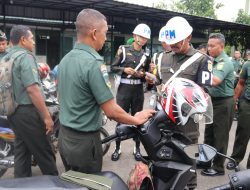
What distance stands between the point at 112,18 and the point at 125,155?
15664mm

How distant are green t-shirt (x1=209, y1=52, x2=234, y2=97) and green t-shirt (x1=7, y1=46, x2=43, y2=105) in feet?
7.39

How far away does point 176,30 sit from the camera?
3.17 meters

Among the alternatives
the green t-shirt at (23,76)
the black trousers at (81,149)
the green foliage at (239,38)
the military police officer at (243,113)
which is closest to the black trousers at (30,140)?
the green t-shirt at (23,76)

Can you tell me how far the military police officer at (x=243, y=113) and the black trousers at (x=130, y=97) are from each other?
144 centimetres

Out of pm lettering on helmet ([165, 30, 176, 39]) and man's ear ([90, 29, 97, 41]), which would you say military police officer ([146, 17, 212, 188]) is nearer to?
pm lettering on helmet ([165, 30, 176, 39])

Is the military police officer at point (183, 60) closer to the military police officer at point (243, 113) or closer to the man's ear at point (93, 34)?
the man's ear at point (93, 34)

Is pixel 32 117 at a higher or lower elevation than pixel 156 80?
lower

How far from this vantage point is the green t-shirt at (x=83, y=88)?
248 centimetres

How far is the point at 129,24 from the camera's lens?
21.9 m

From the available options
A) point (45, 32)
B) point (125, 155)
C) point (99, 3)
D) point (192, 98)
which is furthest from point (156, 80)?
point (45, 32)

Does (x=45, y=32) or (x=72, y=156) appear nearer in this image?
(x=72, y=156)

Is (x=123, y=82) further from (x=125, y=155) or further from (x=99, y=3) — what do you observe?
(x=99, y=3)

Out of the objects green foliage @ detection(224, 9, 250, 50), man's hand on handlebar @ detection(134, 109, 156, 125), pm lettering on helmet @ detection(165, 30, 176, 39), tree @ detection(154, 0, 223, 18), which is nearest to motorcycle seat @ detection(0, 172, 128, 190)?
man's hand on handlebar @ detection(134, 109, 156, 125)

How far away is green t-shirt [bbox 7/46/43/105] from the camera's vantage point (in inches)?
139
